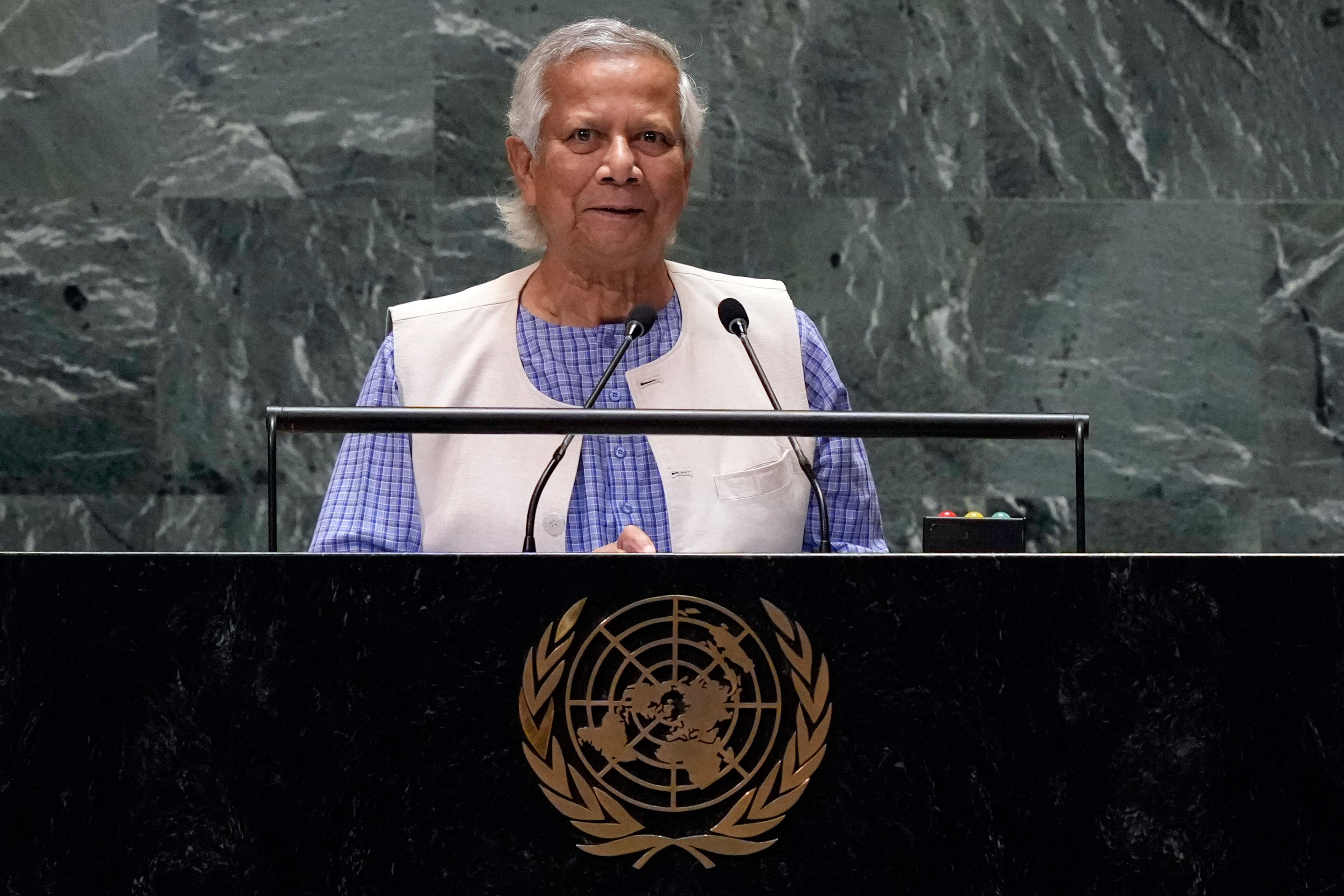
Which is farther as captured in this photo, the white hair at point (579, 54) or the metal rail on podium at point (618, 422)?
the white hair at point (579, 54)

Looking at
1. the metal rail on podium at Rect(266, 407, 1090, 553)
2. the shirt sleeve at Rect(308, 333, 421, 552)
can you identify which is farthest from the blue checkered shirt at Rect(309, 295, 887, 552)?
the metal rail on podium at Rect(266, 407, 1090, 553)

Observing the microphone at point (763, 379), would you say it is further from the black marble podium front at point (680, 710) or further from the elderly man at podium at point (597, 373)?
the black marble podium front at point (680, 710)

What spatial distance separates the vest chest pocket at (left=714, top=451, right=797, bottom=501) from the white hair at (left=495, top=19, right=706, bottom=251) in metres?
0.54

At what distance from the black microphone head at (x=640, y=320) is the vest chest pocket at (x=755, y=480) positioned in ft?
1.21

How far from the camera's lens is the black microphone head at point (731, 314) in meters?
1.99

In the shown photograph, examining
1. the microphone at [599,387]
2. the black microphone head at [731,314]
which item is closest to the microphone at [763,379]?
the black microphone head at [731,314]

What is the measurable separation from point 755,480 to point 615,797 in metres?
1.04

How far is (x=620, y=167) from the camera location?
2.34 metres

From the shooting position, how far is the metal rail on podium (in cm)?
147

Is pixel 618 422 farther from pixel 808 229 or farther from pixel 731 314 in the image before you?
pixel 808 229

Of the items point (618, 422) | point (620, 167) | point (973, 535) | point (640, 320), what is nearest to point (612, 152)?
point (620, 167)

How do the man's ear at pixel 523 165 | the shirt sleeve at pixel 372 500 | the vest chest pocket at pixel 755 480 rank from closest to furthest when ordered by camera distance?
1. the shirt sleeve at pixel 372 500
2. the vest chest pocket at pixel 755 480
3. the man's ear at pixel 523 165

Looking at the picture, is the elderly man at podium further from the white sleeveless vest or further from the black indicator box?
the black indicator box

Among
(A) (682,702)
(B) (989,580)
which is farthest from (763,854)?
(B) (989,580)
